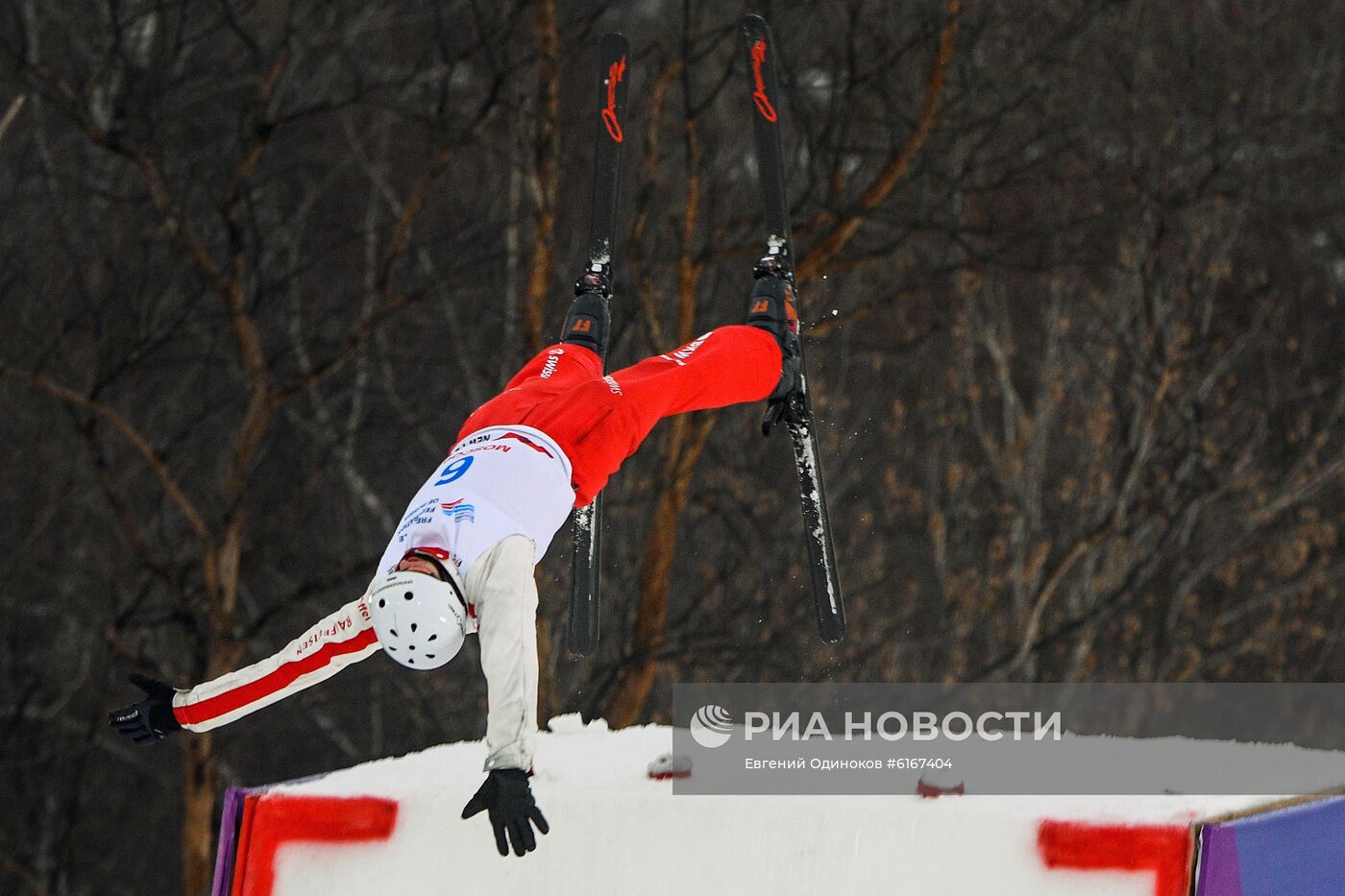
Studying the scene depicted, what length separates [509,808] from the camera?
318 centimetres

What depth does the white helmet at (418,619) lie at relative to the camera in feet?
11.2

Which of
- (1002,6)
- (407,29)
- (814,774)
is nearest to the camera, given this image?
(814,774)

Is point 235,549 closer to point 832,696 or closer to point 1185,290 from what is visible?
point 832,696

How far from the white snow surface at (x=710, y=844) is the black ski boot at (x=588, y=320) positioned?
1.67 metres

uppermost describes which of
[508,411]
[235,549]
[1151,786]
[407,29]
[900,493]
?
[407,29]

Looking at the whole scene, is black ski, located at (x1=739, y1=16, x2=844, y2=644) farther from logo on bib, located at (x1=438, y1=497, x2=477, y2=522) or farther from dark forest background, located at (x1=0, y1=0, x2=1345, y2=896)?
dark forest background, located at (x1=0, y1=0, x2=1345, y2=896)

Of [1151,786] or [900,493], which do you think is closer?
[1151,786]

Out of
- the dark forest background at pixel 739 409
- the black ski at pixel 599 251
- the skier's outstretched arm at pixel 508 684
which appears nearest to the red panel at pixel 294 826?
the skier's outstretched arm at pixel 508 684

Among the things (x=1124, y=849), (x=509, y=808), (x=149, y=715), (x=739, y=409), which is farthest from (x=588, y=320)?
(x=739, y=409)

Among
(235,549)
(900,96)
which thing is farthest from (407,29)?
(235,549)

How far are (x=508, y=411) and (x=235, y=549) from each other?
4.51 m

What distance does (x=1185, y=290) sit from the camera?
12477mm

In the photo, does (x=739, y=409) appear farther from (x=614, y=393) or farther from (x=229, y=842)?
(x=229, y=842)

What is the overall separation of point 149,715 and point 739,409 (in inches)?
381
